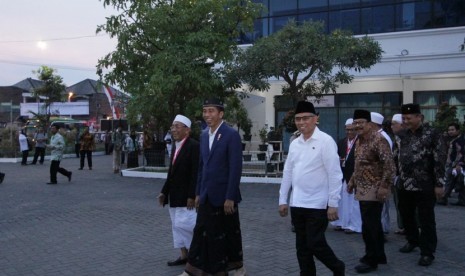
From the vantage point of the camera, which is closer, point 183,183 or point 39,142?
point 183,183

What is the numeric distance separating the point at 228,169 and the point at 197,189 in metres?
0.57

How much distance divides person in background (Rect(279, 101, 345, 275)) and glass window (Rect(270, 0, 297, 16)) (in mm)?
20694

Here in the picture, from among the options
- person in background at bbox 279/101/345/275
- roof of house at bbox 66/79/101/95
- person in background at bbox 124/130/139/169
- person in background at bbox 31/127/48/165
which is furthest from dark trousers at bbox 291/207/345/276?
roof of house at bbox 66/79/101/95

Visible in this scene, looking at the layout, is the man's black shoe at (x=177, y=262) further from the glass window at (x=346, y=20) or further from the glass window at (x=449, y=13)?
the glass window at (x=346, y=20)

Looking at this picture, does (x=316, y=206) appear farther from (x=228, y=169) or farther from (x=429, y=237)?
(x=429, y=237)

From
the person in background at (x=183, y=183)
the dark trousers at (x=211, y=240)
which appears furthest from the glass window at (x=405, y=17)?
the dark trousers at (x=211, y=240)

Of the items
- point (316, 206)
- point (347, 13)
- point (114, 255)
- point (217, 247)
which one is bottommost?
point (114, 255)

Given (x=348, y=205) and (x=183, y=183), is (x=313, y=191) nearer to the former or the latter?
(x=183, y=183)

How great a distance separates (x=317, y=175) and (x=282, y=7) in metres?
21.3

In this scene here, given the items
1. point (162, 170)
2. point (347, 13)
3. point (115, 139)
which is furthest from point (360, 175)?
point (347, 13)

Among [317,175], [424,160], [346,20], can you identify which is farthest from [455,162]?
[346,20]

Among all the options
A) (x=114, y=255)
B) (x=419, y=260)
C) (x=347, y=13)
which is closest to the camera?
(x=419, y=260)

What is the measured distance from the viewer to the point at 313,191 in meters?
4.89

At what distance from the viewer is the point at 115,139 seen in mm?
18797
